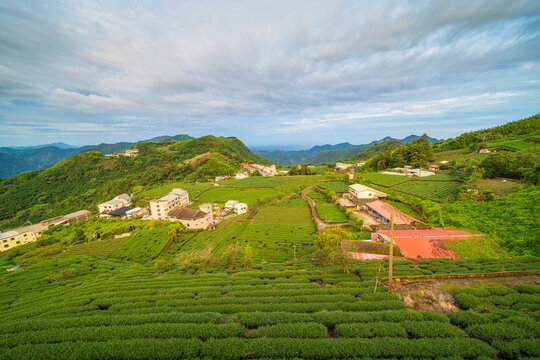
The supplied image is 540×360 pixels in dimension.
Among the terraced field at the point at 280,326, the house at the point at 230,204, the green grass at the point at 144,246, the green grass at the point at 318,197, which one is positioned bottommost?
the green grass at the point at 144,246

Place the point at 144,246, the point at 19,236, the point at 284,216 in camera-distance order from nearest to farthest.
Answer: the point at 144,246
the point at 284,216
the point at 19,236

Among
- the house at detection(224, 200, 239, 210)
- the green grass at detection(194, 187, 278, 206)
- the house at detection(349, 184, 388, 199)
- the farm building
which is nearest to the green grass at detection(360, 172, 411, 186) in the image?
the house at detection(349, 184, 388, 199)

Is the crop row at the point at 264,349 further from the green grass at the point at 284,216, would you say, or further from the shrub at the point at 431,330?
the green grass at the point at 284,216

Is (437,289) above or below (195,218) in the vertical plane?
above

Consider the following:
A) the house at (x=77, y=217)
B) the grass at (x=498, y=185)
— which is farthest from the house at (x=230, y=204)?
the grass at (x=498, y=185)

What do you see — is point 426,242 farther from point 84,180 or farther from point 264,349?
point 84,180

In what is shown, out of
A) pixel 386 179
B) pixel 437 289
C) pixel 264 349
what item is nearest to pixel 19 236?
pixel 264 349
